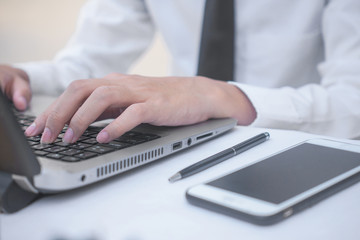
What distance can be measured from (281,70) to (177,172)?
0.63 m

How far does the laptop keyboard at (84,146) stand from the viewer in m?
0.36

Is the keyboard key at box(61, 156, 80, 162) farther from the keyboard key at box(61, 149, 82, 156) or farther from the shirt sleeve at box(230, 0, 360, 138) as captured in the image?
the shirt sleeve at box(230, 0, 360, 138)

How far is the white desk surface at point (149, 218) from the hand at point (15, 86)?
1.29 feet

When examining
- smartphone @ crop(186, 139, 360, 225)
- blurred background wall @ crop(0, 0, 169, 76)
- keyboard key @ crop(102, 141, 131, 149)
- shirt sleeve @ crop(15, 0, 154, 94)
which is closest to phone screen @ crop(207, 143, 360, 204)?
smartphone @ crop(186, 139, 360, 225)

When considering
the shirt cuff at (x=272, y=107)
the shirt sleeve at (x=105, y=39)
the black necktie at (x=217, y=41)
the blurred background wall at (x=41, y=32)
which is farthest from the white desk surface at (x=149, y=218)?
the blurred background wall at (x=41, y=32)

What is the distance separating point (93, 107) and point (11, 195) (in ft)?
0.49

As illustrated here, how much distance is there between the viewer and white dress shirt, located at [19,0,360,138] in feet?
2.23

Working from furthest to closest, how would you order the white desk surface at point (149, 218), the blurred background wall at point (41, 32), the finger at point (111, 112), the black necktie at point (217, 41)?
the blurred background wall at point (41, 32), the black necktie at point (217, 41), the finger at point (111, 112), the white desk surface at point (149, 218)

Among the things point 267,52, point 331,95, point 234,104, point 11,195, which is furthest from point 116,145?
point 267,52

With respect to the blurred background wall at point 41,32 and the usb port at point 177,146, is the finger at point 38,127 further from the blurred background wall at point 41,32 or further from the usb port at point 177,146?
the blurred background wall at point 41,32

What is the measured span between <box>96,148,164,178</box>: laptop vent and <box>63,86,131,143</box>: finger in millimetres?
77

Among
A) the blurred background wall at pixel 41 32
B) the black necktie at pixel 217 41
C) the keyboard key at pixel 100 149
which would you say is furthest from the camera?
the blurred background wall at pixel 41 32

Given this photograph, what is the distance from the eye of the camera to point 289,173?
0.34m

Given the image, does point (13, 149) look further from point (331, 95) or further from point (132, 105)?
point (331, 95)
